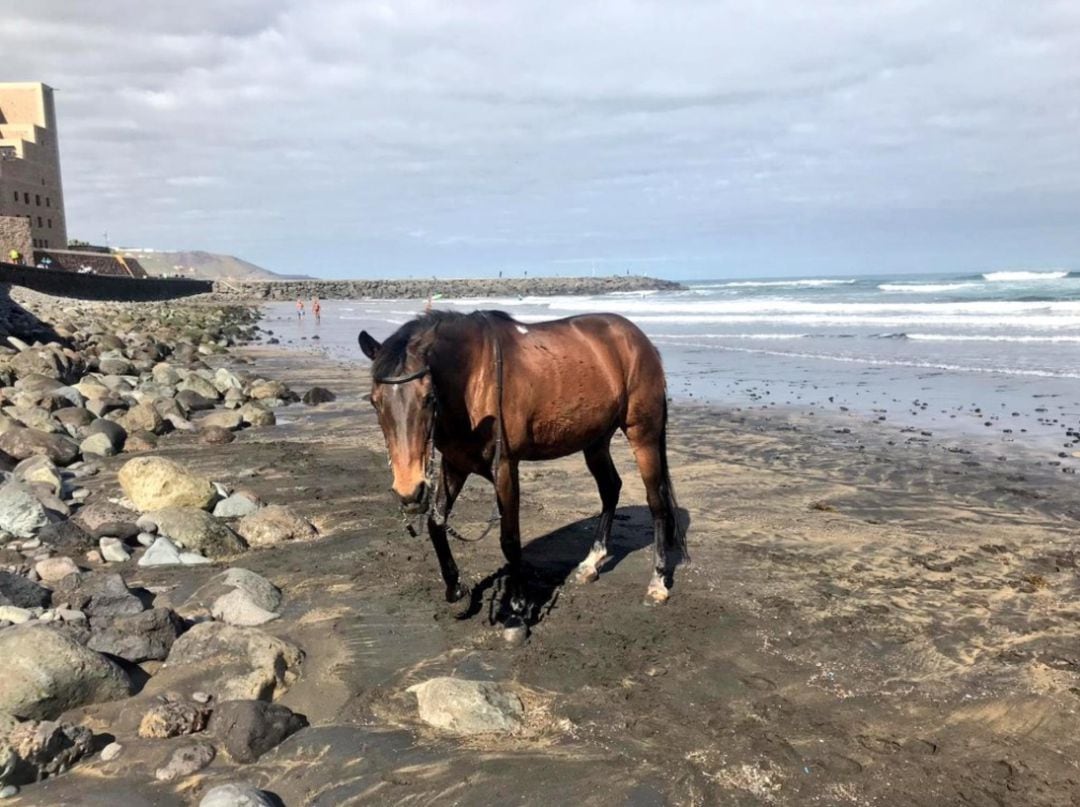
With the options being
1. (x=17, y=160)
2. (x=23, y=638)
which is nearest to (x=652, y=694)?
(x=23, y=638)

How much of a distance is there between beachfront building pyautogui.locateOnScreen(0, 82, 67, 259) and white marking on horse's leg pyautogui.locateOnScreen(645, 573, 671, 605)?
200ft

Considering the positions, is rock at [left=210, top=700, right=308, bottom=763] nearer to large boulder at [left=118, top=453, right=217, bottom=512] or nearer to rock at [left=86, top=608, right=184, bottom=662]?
rock at [left=86, top=608, right=184, bottom=662]

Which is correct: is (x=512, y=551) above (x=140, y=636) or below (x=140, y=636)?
above

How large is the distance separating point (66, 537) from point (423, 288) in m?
107

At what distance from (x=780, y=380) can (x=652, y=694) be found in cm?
1459

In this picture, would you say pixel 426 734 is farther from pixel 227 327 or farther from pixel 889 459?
pixel 227 327

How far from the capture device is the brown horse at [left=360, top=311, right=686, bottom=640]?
401 cm

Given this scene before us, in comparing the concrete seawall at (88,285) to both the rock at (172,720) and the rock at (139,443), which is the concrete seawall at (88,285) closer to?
the rock at (139,443)

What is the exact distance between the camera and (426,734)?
385 cm

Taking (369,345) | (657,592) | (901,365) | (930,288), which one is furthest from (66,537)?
(930,288)

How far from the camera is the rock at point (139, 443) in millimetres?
10469

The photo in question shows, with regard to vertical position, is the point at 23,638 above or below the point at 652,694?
above

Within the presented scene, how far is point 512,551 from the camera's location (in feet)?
16.3

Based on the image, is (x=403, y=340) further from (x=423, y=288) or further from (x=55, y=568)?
(x=423, y=288)
